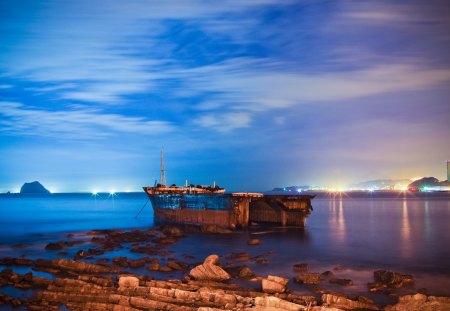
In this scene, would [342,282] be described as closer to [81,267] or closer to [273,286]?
[273,286]

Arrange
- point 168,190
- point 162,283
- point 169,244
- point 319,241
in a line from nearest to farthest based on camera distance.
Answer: point 162,283 < point 169,244 < point 319,241 < point 168,190

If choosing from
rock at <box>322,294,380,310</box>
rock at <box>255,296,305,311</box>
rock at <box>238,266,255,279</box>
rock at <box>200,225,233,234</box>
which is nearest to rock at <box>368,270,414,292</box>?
rock at <box>322,294,380,310</box>

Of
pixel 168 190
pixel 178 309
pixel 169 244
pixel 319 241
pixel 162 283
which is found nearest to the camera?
pixel 178 309

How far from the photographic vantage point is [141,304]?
1773cm

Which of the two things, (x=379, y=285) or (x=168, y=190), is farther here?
(x=168, y=190)

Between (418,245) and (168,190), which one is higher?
(168,190)

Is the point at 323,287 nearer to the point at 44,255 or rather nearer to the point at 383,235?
the point at 44,255

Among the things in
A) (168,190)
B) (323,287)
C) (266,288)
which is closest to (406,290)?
(323,287)

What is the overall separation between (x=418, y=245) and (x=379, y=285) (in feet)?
78.9

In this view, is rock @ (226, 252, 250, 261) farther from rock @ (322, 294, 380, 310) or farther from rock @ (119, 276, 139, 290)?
rock @ (322, 294, 380, 310)

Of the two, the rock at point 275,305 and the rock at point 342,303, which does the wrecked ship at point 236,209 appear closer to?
the rock at point 342,303

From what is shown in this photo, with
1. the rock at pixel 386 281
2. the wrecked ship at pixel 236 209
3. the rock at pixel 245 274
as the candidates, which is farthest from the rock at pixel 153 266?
the wrecked ship at pixel 236 209

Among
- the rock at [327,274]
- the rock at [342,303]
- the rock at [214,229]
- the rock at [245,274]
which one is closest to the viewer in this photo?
the rock at [342,303]

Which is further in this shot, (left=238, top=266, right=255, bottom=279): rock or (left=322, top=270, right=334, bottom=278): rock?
(left=322, top=270, right=334, bottom=278): rock
